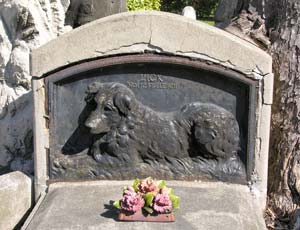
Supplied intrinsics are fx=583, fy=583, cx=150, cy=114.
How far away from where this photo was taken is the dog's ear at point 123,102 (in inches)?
143

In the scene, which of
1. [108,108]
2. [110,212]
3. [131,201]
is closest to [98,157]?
[108,108]

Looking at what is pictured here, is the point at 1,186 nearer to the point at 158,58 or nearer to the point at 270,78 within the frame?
the point at 158,58

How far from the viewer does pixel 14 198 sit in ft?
12.2

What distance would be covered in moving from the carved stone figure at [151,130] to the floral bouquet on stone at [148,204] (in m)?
0.52

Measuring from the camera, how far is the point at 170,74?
367cm

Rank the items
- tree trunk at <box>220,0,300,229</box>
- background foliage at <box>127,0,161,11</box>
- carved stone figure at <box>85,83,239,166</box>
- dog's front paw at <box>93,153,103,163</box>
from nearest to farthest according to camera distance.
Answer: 1. carved stone figure at <box>85,83,239,166</box>
2. dog's front paw at <box>93,153,103,163</box>
3. tree trunk at <box>220,0,300,229</box>
4. background foliage at <box>127,0,161,11</box>

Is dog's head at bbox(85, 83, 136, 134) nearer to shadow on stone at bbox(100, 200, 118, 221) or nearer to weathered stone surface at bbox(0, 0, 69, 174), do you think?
shadow on stone at bbox(100, 200, 118, 221)

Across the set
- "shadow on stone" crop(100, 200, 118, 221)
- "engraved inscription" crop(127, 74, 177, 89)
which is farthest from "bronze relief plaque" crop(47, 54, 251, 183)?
"shadow on stone" crop(100, 200, 118, 221)

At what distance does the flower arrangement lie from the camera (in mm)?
3178

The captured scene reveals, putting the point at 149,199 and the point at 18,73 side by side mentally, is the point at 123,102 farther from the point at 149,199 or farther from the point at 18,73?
the point at 18,73

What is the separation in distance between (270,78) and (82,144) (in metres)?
1.27

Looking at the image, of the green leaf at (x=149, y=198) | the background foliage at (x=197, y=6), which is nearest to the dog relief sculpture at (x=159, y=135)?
the green leaf at (x=149, y=198)

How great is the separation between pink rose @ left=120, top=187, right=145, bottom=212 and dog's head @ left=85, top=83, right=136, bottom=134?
1.93 ft

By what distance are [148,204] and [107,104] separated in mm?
751
